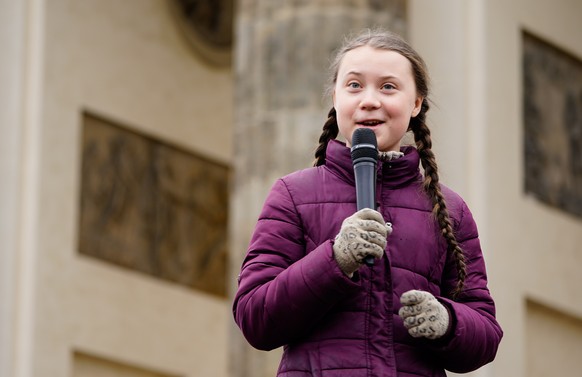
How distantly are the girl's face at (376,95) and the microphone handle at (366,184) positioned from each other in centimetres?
18

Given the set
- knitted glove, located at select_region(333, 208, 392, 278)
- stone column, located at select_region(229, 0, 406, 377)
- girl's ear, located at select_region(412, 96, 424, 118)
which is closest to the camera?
knitted glove, located at select_region(333, 208, 392, 278)

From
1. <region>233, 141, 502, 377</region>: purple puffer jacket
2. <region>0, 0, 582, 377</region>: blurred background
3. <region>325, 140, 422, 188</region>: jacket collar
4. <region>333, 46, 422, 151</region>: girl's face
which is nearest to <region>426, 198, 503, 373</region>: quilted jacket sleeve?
<region>233, 141, 502, 377</region>: purple puffer jacket

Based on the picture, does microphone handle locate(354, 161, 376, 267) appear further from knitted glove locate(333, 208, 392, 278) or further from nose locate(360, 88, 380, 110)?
nose locate(360, 88, 380, 110)

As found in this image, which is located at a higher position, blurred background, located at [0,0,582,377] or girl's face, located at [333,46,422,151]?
blurred background, located at [0,0,582,377]

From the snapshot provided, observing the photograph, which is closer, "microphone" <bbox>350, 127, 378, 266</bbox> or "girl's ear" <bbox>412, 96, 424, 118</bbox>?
"microphone" <bbox>350, 127, 378, 266</bbox>

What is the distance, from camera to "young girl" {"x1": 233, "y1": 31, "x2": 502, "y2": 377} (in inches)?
152

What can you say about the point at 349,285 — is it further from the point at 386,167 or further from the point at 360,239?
the point at 386,167

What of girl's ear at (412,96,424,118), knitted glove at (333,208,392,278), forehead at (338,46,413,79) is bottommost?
knitted glove at (333,208,392,278)

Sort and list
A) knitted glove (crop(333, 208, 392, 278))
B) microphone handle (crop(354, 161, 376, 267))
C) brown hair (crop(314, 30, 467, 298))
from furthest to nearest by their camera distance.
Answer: brown hair (crop(314, 30, 467, 298))
microphone handle (crop(354, 161, 376, 267))
knitted glove (crop(333, 208, 392, 278))

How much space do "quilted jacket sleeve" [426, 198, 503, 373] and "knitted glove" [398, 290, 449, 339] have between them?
0.07m

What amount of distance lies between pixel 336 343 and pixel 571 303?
11.3 meters

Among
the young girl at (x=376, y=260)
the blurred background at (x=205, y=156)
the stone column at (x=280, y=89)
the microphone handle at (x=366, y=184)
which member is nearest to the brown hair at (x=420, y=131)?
the young girl at (x=376, y=260)

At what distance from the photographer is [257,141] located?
13547mm

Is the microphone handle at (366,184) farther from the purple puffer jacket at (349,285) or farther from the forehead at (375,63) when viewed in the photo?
the forehead at (375,63)
